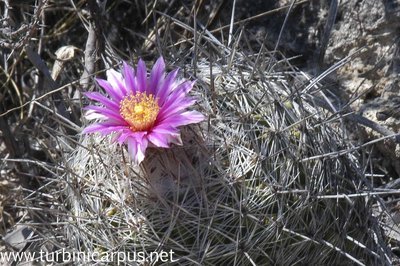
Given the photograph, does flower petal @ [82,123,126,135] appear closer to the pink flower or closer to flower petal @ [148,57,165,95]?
the pink flower

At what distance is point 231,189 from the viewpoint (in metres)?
1.74

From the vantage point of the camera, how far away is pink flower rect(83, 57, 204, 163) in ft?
5.66

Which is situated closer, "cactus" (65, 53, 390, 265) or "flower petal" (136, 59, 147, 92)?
"cactus" (65, 53, 390, 265)

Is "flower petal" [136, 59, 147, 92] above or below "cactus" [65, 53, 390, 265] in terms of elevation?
above

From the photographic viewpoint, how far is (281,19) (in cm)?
268

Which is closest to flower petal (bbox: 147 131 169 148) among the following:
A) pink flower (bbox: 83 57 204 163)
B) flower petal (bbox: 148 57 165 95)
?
pink flower (bbox: 83 57 204 163)

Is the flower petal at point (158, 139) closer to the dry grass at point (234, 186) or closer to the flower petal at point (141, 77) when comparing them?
the dry grass at point (234, 186)

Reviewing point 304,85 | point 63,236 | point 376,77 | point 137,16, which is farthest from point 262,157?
point 137,16

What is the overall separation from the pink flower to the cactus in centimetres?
5

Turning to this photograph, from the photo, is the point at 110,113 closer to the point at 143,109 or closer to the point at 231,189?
the point at 143,109

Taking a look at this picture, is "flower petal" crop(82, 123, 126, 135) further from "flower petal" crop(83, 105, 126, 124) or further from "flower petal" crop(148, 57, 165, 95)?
"flower petal" crop(148, 57, 165, 95)

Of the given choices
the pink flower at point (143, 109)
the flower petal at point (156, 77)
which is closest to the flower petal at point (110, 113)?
the pink flower at point (143, 109)

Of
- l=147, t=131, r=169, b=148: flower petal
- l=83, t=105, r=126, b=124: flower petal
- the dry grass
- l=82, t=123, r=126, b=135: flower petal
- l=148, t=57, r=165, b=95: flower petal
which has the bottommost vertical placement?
the dry grass

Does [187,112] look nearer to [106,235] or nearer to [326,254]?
[106,235]
